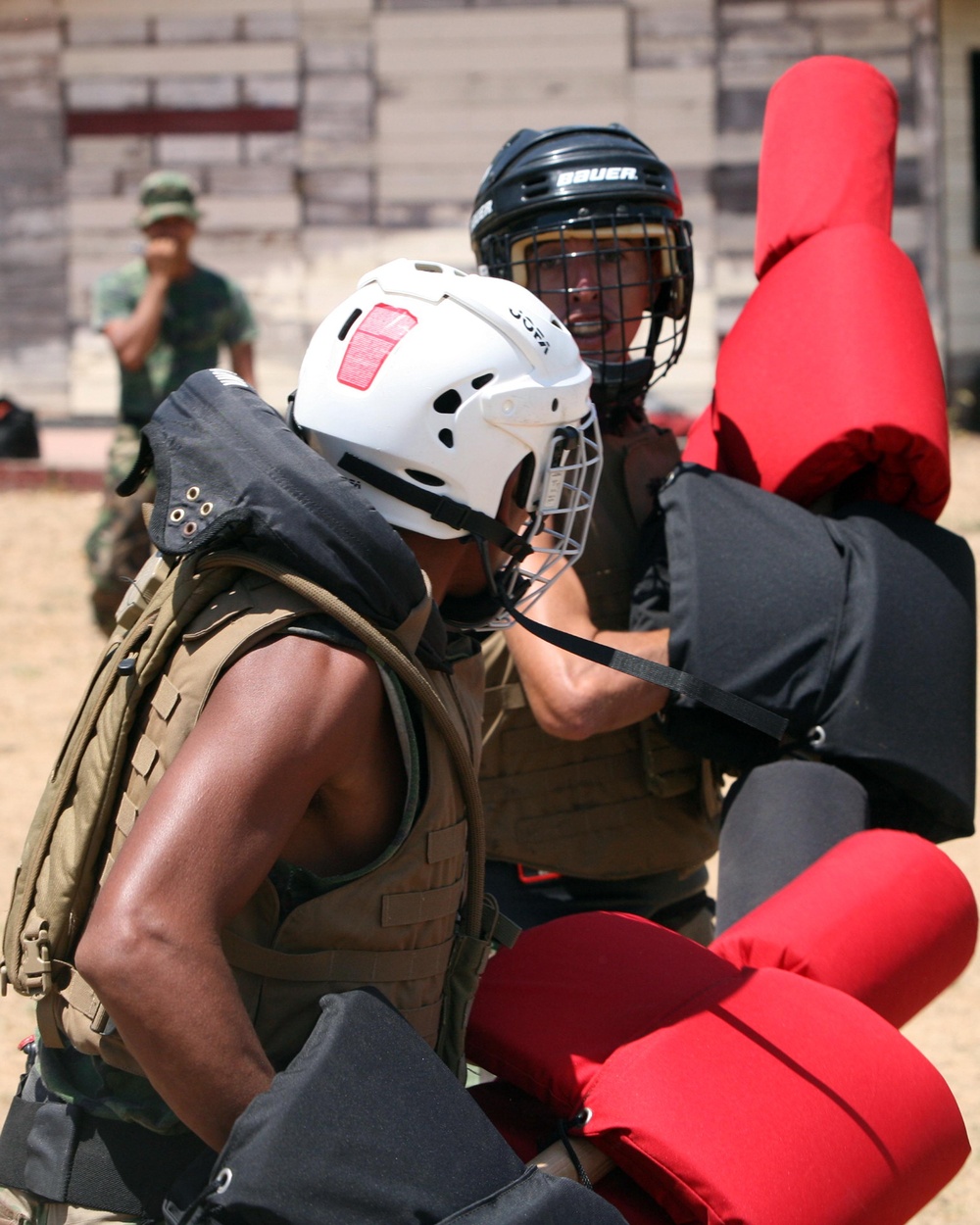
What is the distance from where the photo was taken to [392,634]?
67.0 inches

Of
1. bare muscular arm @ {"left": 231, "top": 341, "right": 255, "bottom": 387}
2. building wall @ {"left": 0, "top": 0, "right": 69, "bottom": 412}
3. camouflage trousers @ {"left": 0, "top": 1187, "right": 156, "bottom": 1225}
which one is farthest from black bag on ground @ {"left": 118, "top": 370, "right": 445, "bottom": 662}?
building wall @ {"left": 0, "top": 0, "right": 69, "bottom": 412}

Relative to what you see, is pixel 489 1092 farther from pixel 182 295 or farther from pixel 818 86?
pixel 182 295

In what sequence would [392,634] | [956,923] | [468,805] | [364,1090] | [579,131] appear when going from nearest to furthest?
[364,1090], [392,634], [468,805], [956,923], [579,131]

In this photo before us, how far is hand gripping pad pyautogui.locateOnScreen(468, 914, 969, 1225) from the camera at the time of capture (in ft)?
6.01

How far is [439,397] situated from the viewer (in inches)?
73.9

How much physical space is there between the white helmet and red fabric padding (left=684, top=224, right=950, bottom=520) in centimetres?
87

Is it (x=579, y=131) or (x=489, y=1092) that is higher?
(x=579, y=131)

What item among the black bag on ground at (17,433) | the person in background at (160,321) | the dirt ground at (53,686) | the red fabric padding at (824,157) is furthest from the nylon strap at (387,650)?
the black bag on ground at (17,433)

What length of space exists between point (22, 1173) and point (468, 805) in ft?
2.36

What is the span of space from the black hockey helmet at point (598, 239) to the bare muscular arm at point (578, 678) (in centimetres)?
45

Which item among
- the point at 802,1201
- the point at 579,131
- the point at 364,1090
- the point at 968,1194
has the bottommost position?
the point at 968,1194

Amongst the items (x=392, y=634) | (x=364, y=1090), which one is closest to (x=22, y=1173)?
(x=364, y=1090)

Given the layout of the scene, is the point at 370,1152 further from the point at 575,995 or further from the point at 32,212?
the point at 32,212

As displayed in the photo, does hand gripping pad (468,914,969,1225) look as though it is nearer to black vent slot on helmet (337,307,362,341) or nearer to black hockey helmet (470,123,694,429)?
black vent slot on helmet (337,307,362,341)
